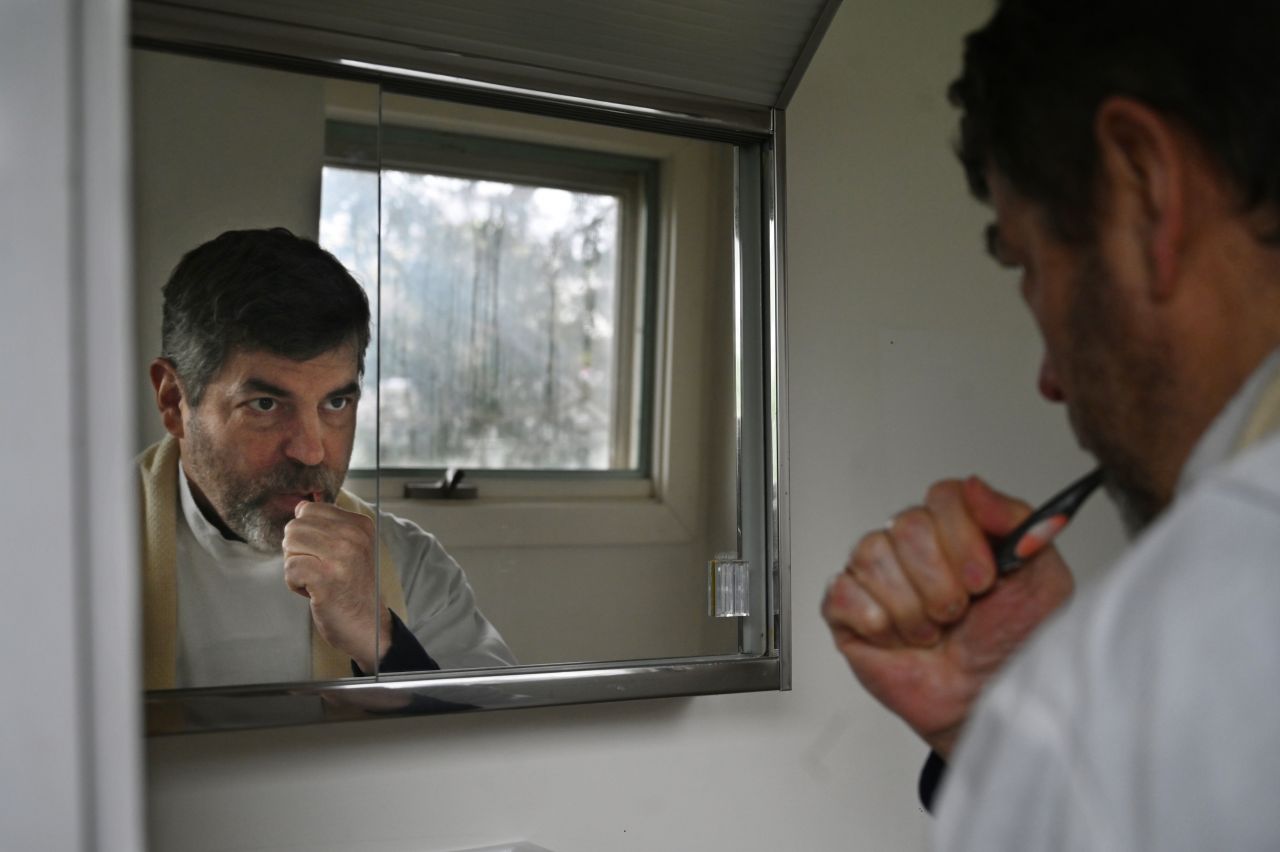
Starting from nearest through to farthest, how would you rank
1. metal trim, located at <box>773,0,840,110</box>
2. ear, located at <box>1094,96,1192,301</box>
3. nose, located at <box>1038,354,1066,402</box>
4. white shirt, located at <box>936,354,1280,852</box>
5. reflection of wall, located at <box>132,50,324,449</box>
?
white shirt, located at <box>936,354,1280,852</box> → ear, located at <box>1094,96,1192,301</box> → nose, located at <box>1038,354,1066,402</box> → reflection of wall, located at <box>132,50,324,449</box> → metal trim, located at <box>773,0,840,110</box>

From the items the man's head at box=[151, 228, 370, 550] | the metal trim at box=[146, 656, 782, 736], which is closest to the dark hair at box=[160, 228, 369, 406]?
the man's head at box=[151, 228, 370, 550]

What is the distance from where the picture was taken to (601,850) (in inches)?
34.6

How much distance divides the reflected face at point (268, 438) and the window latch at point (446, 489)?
0.06m

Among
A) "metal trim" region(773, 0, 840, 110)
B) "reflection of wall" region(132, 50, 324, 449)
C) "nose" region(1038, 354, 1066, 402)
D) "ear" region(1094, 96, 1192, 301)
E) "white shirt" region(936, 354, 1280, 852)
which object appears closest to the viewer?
"white shirt" region(936, 354, 1280, 852)

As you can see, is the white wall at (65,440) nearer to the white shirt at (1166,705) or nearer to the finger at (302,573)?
the white shirt at (1166,705)

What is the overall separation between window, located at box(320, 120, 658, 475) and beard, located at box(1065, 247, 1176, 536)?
18.4 inches

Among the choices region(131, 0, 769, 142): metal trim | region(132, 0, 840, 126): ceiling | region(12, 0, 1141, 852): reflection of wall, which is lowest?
region(12, 0, 1141, 852): reflection of wall

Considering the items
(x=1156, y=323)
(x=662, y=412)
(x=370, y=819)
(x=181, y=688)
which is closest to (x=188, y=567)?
(x=181, y=688)

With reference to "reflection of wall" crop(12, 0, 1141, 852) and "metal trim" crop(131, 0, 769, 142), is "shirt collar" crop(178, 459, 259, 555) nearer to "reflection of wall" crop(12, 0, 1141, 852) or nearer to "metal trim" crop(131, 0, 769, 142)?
"reflection of wall" crop(12, 0, 1141, 852)

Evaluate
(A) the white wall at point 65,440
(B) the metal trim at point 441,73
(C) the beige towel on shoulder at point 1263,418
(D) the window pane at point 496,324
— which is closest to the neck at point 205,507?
(D) the window pane at point 496,324

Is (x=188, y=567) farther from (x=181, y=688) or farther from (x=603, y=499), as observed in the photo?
(x=603, y=499)

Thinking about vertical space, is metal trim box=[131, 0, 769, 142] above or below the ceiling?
below

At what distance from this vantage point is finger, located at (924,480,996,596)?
0.51 metres

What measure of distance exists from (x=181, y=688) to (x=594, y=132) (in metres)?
0.51
